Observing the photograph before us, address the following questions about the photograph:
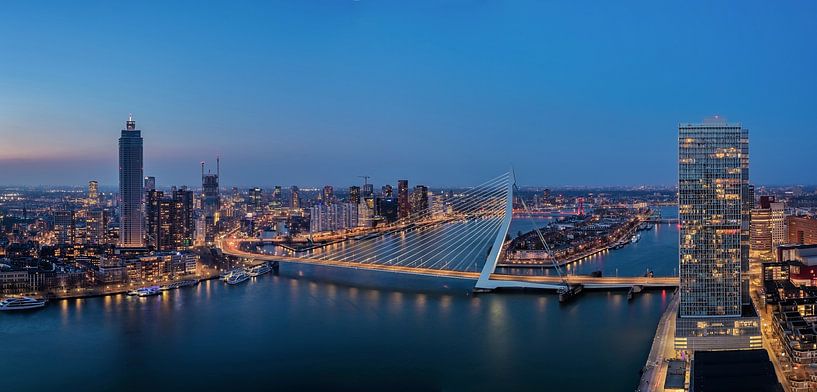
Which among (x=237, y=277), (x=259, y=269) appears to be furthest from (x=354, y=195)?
(x=237, y=277)

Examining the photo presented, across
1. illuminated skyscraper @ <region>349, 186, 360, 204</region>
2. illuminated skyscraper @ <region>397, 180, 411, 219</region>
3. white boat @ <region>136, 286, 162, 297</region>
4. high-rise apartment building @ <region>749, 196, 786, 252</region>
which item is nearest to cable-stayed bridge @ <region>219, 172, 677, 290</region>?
white boat @ <region>136, 286, 162, 297</region>

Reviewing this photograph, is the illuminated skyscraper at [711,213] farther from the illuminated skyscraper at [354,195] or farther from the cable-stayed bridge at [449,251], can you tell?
the illuminated skyscraper at [354,195]

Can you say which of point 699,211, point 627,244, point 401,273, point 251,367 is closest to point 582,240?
point 627,244

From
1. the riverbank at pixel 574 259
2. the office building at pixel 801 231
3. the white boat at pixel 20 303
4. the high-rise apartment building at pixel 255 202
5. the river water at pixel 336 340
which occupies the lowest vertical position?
the river water at pixel 336 340

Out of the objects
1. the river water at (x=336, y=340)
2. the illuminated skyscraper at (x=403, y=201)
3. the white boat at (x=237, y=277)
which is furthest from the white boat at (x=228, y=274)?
the illuminated skyscraper at (x=403, y=201)

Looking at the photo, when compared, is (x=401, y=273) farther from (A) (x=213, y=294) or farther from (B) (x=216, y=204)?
(B) (x=216, y=204)

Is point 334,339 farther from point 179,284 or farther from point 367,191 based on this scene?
point 367,191
